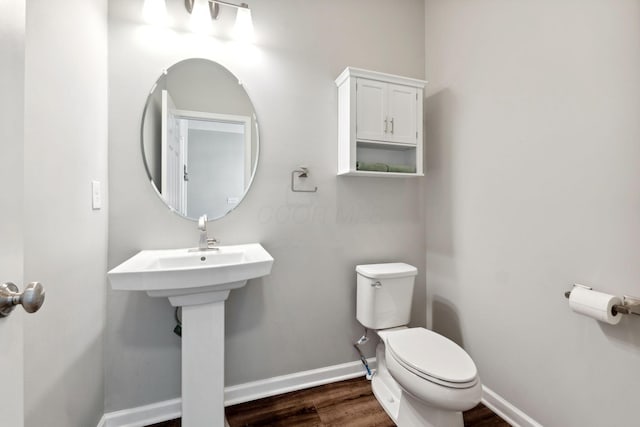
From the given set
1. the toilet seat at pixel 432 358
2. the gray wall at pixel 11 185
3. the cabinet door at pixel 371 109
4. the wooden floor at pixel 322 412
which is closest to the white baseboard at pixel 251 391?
the wooden floor at pixel 322 412

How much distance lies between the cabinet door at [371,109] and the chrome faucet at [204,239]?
3.34 feet

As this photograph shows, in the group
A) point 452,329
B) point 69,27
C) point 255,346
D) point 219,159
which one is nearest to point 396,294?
point 452,329

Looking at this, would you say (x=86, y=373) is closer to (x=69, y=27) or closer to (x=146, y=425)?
(x=146, y=425)

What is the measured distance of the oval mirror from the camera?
1.53 m

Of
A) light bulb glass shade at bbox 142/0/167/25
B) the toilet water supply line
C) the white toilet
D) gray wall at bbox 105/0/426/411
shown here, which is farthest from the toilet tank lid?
light bulb glass shade at bbox 142/0/167/25

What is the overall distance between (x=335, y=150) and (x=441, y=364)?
Answer: 1315 mm

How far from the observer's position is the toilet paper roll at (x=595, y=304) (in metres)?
1.03

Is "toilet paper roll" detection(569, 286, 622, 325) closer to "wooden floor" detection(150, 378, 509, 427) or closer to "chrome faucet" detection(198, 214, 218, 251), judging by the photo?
"wooden floor" detection(150, 378, 509, 427)

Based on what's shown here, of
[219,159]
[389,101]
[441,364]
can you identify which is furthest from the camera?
[389,101]

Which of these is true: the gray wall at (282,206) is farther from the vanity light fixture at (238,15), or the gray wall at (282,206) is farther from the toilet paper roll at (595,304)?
the toilet paper roll at (595,304)

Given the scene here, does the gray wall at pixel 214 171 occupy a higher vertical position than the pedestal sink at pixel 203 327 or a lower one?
higher

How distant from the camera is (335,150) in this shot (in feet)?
6.03

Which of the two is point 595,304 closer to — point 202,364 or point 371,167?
point 371,167

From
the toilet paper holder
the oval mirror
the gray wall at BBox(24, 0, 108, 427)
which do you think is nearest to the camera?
the gray wall at BBox(24, 0, 108, 427)
